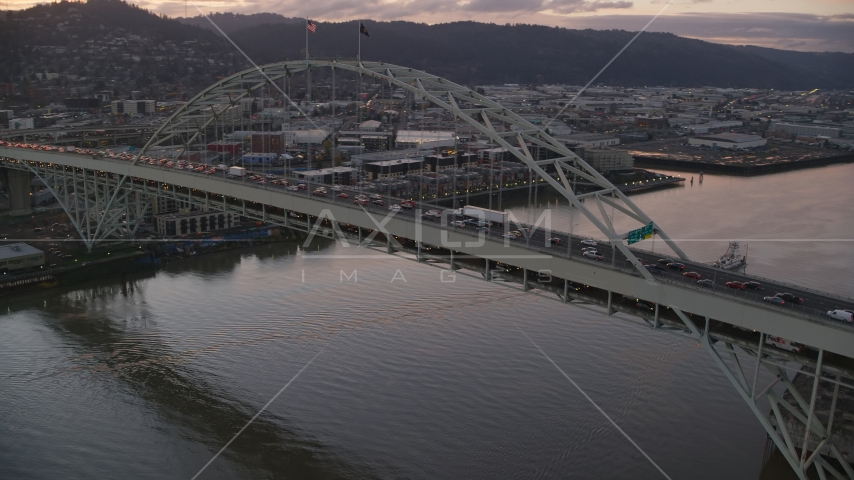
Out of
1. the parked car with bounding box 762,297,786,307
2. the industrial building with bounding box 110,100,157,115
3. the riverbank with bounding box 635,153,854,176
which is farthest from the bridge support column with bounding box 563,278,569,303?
the industrial building with bounding box 110,100,157,115

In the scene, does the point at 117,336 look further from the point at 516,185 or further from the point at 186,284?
the point at 516,185

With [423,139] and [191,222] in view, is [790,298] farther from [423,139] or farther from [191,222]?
[423,139]

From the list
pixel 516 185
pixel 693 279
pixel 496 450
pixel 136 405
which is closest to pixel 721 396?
pixel 693 279

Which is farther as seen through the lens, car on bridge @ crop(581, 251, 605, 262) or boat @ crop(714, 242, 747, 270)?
boat @ crop(714, 242, 747, 270)

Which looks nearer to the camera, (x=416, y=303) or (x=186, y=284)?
(x=416, y=303)

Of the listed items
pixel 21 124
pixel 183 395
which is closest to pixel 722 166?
pixel 183 395

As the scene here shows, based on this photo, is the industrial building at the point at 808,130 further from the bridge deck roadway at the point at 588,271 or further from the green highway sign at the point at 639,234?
the bridge deck roadway at the point at 588,271

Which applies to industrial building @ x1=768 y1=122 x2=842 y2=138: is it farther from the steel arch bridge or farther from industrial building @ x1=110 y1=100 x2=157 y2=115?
industrial building @ x1=110 y1=100 x2=157 y2=115
